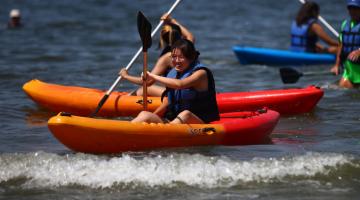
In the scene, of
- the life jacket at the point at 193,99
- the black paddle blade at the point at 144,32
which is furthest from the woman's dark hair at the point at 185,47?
the black paddle blade at the point at 144,32

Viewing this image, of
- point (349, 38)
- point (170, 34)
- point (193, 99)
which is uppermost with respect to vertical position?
point (170, 34)

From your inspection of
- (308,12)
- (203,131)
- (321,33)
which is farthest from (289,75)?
(203,131)

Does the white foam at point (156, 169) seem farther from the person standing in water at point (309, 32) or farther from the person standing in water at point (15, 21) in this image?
the person standing in water at point (15, 21)

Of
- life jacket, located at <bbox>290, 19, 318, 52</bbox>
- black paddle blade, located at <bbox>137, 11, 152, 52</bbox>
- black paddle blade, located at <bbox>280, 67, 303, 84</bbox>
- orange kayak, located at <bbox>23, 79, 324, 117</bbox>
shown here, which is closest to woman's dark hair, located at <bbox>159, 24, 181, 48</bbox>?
orange kayak, located at <bbox>23, 79, 324, 117</bbox>

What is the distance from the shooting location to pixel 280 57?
12.0m

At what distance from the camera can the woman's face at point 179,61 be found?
21.4 ft

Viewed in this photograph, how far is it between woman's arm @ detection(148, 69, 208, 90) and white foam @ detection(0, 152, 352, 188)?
1.75 ft

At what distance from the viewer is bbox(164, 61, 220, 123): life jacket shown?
21.8ft

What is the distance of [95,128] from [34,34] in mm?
10824

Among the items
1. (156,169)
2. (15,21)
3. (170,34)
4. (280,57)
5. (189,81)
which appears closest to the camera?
(156,169)

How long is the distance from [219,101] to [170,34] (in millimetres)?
775

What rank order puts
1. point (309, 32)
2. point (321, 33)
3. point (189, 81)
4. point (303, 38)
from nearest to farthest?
1. point (189, 81)
2. point (321, 33)
3. point (309, 32)
4. point (303, 38)

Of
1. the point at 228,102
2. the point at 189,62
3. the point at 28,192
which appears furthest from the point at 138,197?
the point at 228,102

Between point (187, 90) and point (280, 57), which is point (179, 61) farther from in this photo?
point (280, 57)
